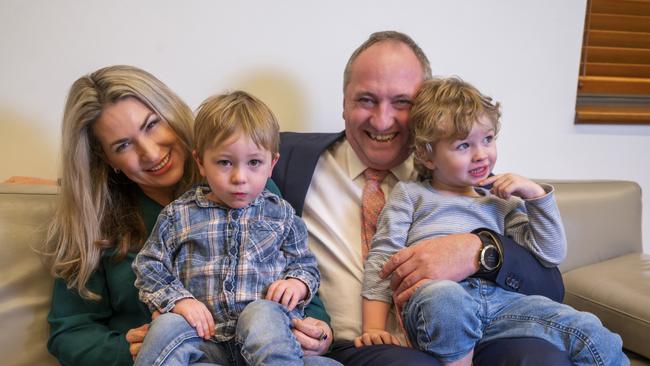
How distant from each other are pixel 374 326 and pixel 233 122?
2.15 ft

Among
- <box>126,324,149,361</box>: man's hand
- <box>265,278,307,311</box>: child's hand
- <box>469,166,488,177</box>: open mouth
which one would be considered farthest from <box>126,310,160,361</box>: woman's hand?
<box>469,166,488,177</box>: open mouth

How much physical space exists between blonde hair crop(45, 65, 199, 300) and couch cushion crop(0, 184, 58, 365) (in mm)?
64

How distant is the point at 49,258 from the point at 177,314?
548 mm

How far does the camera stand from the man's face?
1521 mm

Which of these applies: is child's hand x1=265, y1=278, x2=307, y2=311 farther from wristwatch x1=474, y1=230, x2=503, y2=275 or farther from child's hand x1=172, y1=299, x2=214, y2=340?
wristwatch x1=474, y1=230, x2=503, y2=275

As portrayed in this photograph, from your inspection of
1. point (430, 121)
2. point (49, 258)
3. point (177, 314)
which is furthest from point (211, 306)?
point (430, 121)

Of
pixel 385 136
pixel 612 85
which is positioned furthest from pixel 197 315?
pixel 612 85

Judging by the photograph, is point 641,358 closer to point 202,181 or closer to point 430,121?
point 430,121

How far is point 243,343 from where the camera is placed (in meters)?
1.10

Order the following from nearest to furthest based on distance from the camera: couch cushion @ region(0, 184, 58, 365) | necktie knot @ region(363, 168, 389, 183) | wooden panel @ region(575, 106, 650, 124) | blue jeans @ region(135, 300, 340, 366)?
blue jeans @ region(135, 300, 340, 366)
couch cushion @ region(0, 184, 58, 365)
necktie knot @ region(363, 168, 389, 183)
wooden panel @ region(575, 106, 650, 124)

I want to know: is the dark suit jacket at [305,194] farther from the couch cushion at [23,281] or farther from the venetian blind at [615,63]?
the venetian blind at [615,63]

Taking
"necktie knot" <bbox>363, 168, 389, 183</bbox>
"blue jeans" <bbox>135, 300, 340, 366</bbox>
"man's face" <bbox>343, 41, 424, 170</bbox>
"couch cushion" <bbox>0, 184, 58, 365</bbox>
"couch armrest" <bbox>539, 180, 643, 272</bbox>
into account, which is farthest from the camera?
"couch armrest" <bbox>539, 180, 643, 272</bbox>

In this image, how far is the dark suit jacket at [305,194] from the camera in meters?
1.37

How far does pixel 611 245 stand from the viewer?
195cm
